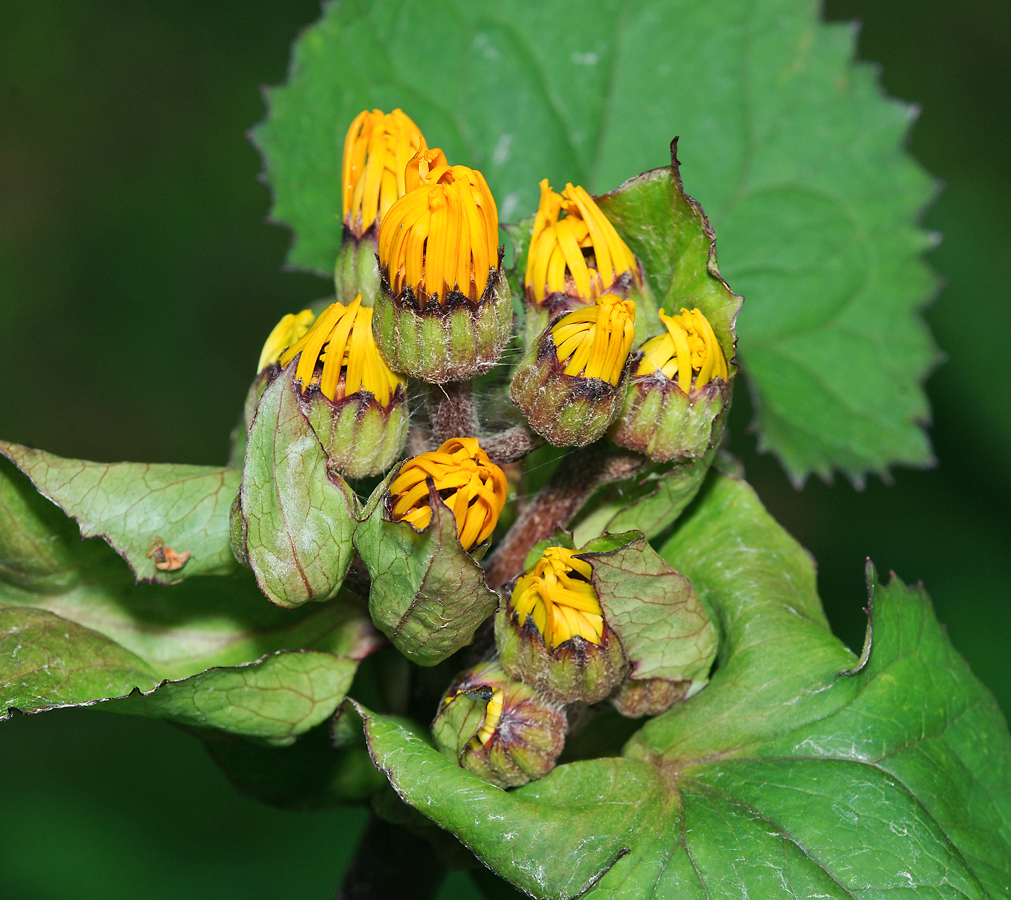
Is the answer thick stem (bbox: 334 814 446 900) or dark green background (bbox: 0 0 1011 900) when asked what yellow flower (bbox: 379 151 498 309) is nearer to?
thick stem (bbox: 334 814 446 900)

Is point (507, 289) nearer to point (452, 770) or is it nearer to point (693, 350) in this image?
point (693, 350)

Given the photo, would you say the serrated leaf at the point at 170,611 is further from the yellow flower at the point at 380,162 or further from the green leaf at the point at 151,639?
the yellow flower at the point at 380,162

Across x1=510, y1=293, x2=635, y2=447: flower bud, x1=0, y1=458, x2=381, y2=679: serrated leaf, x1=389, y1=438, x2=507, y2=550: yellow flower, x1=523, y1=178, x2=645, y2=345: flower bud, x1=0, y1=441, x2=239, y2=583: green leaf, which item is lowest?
x1=0, y1=458, x2=381, y2=679: serrated leaf

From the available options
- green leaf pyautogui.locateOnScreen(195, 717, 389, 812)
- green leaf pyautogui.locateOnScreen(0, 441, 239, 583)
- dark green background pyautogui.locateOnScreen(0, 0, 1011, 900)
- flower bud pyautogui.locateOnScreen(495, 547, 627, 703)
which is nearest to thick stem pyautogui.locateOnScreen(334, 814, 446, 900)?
green leaf pyautogui.locateOnScreen(195, 717, 389, 812)

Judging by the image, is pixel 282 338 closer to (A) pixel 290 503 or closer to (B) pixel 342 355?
(B) pixel 342 355

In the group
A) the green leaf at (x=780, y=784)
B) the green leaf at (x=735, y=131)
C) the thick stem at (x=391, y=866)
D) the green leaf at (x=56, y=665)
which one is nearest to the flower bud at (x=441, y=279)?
the green leaf at (x=780, y=784)
